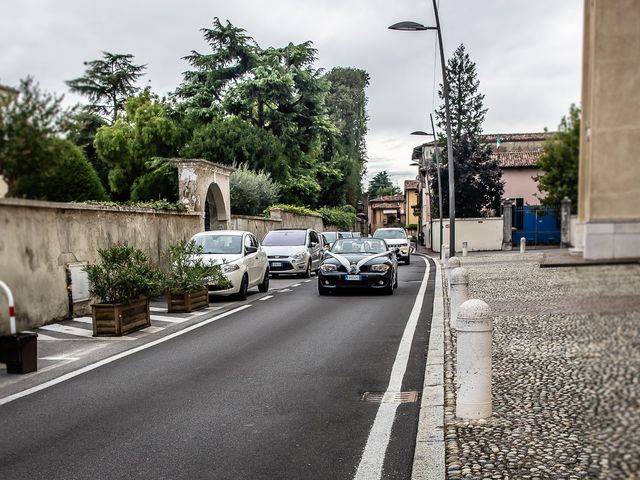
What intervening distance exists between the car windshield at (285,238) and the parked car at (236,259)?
5.62 m

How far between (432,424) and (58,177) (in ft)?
11.0

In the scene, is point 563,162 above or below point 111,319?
above

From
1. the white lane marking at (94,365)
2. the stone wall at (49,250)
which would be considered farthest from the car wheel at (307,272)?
the white lane marking at (94,365)

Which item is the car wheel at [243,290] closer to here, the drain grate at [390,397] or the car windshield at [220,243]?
the car windshield at [220,243]

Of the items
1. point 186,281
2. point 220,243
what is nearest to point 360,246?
point 220,243

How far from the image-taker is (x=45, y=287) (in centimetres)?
1052

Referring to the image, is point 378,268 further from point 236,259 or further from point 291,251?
point 291,251

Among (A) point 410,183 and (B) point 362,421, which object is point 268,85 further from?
(A) point 410,183

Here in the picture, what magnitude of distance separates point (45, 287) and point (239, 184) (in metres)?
21.9

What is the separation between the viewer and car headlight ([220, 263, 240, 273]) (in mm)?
13938

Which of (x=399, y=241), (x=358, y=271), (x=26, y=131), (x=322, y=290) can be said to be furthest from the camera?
(x=399, y=241)

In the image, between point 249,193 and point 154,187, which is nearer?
point 249,193

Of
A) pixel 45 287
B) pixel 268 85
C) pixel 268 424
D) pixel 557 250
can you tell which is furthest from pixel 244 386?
pixel 268 85

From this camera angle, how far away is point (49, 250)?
421 inches
